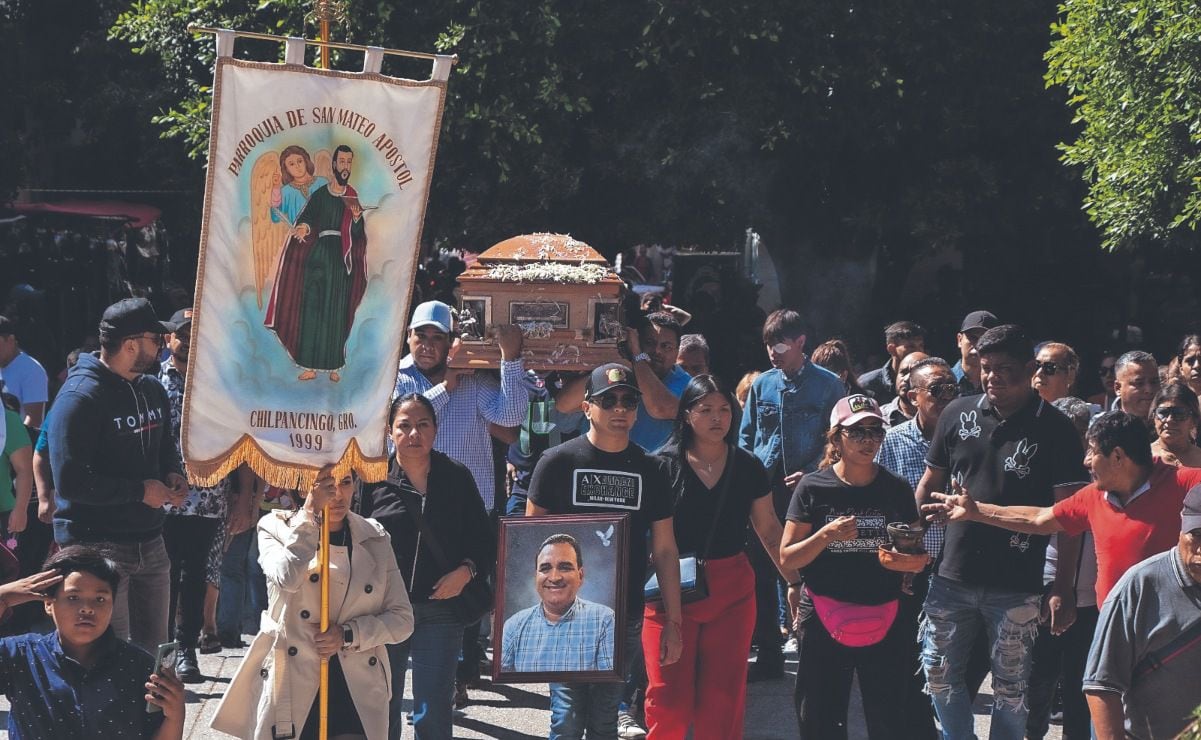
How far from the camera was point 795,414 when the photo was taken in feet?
30.2

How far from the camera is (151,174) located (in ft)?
73.8

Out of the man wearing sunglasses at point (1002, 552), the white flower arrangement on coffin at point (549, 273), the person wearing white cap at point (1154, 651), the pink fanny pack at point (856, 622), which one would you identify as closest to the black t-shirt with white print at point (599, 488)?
the pink fanny pack at point (856, 622)

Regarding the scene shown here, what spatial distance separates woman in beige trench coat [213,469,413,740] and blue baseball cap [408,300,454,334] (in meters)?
2.23

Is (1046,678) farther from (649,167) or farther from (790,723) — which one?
(649,167)

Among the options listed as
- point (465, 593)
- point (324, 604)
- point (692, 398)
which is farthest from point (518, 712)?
point (324, 604)

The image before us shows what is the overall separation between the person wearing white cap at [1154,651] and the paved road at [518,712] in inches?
119

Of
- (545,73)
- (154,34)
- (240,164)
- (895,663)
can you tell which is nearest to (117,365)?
(240,164)

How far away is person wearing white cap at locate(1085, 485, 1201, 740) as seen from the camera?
502cm

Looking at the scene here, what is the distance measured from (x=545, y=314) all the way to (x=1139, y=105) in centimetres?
554

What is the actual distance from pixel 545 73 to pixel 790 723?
316 inches

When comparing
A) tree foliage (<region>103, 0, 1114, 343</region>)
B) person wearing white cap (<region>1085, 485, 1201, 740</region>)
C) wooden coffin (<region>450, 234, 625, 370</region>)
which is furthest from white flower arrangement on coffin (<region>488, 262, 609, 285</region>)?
tree foliage (<region>103, 0, 1114, 343</region>)

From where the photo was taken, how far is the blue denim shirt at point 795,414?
361 inches

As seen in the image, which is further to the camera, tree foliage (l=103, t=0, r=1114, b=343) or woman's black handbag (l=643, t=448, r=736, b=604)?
tree foliage (l=103, t=0, r=1114, b=343)

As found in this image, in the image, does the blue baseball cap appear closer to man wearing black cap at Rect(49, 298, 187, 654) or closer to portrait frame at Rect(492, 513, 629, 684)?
man wearing black cap at Rect(49, 298, 187, 654)
